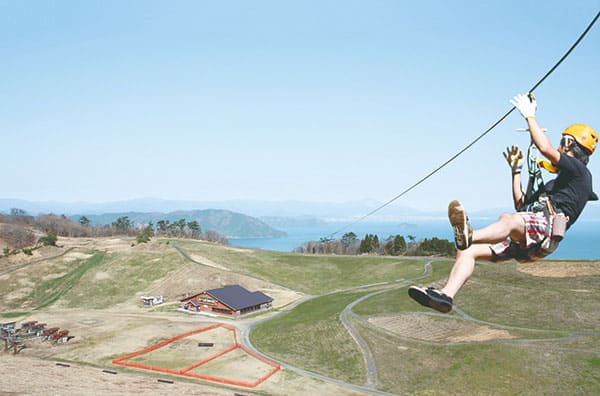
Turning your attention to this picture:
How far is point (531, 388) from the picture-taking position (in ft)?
116

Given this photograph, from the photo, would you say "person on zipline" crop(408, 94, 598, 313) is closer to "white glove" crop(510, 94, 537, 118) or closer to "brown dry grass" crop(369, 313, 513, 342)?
"white glove" crop(510, 94, 537, 118)

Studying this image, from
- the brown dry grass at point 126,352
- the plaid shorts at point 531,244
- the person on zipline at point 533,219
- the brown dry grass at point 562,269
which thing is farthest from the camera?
the brown dry grass at point 562,269

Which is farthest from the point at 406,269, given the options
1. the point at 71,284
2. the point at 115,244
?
the point at 115,244

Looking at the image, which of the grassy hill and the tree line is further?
the tree line

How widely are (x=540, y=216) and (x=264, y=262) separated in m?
109

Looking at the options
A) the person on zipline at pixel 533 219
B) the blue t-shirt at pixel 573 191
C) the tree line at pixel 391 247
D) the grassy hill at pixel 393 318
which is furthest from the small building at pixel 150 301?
the blue t-shirt at pixel 573 191

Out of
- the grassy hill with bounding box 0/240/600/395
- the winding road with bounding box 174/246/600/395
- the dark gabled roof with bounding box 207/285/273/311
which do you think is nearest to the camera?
the grassy hill with bounding box 0/240/600/395

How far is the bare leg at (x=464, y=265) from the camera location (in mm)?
8500

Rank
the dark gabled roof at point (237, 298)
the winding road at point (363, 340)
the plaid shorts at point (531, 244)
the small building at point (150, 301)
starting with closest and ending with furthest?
the plaid shorts at point (531, 244) → the winding road at point (363, 340) → the dark gabled roof at point (237, 298) → the small building at point (150, 301)

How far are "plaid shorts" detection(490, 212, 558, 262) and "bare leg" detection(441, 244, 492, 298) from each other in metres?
0.21

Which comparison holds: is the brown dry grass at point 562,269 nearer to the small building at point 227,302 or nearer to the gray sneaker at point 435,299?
the small building at point 227,302

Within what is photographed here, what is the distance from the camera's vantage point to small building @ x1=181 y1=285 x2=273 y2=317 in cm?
7050

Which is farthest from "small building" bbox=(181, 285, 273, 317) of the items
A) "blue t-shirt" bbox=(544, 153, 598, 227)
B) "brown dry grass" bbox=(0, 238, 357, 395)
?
"blue t-shirt" bbox=(544, 153, 598, 227)

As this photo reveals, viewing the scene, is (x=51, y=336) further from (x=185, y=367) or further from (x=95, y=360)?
(x=185, y=367)
